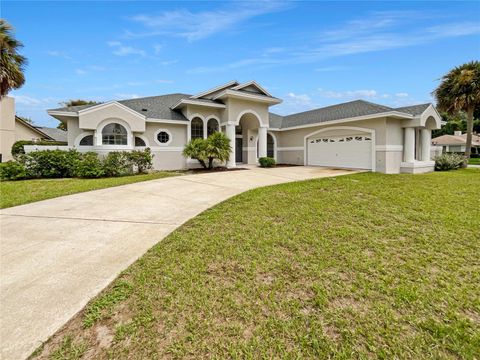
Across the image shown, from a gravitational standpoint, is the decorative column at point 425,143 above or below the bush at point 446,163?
above

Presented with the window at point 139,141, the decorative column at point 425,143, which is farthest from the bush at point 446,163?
the window at point 139,141

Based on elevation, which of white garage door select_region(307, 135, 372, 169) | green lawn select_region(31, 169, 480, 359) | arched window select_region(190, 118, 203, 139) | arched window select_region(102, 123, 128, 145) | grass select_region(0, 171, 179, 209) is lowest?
green lawn select_region(31, 169, 480, 359)

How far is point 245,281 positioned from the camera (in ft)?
10.6

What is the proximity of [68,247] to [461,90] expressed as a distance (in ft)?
96.0

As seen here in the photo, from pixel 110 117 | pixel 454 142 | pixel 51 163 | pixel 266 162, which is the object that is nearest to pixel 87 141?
pixel 110 117

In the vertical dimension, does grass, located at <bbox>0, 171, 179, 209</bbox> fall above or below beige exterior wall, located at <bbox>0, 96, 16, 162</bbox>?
below

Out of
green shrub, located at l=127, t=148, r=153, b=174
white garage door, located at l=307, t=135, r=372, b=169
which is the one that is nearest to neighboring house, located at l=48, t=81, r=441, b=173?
white garage door, located at l=307, t=135, r=372, b=169

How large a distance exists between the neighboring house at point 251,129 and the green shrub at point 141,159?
1.11 m

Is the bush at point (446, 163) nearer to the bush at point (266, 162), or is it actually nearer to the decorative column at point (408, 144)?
the decorative column at point (408, 144)

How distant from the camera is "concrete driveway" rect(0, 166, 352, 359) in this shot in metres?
2.54

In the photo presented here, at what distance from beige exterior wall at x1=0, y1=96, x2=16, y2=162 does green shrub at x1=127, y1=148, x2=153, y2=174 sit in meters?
17.8

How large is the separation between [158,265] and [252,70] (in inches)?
888

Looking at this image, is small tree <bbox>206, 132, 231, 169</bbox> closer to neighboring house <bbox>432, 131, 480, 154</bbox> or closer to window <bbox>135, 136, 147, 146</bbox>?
window <bbox>135, 136, 147, 146</bbox>

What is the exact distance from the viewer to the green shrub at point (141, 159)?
13.5 meters
